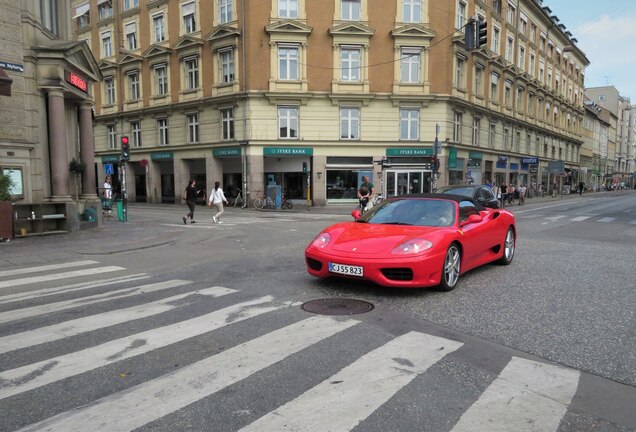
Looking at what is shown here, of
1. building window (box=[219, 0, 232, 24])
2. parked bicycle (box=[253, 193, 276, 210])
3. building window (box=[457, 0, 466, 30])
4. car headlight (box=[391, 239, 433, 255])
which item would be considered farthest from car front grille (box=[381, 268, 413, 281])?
building window (box=[457, 0, 466, 30])

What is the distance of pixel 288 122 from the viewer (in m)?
29.3

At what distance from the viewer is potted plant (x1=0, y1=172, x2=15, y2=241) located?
1177cm

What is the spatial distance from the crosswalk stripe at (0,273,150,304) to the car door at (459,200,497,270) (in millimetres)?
5277

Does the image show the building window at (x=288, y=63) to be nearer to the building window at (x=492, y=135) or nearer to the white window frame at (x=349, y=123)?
the white window frame at (x=349, y=123)

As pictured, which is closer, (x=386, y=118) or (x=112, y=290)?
(x=112, y=290)

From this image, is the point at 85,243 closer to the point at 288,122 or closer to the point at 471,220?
the point at 471,220

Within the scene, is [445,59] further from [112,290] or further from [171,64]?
[112,290]

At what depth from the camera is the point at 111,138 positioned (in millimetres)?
38688

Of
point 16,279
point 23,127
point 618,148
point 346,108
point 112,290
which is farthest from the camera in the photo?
point 618,148

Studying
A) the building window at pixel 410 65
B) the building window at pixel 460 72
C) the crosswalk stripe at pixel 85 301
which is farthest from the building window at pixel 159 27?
the crosswalk stripe at pixel 85 301

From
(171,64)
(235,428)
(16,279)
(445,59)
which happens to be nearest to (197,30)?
(171,64)

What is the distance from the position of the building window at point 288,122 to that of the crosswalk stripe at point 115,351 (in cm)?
2471

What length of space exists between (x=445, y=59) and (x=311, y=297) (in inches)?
1116

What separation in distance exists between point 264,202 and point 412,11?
1596 cm
